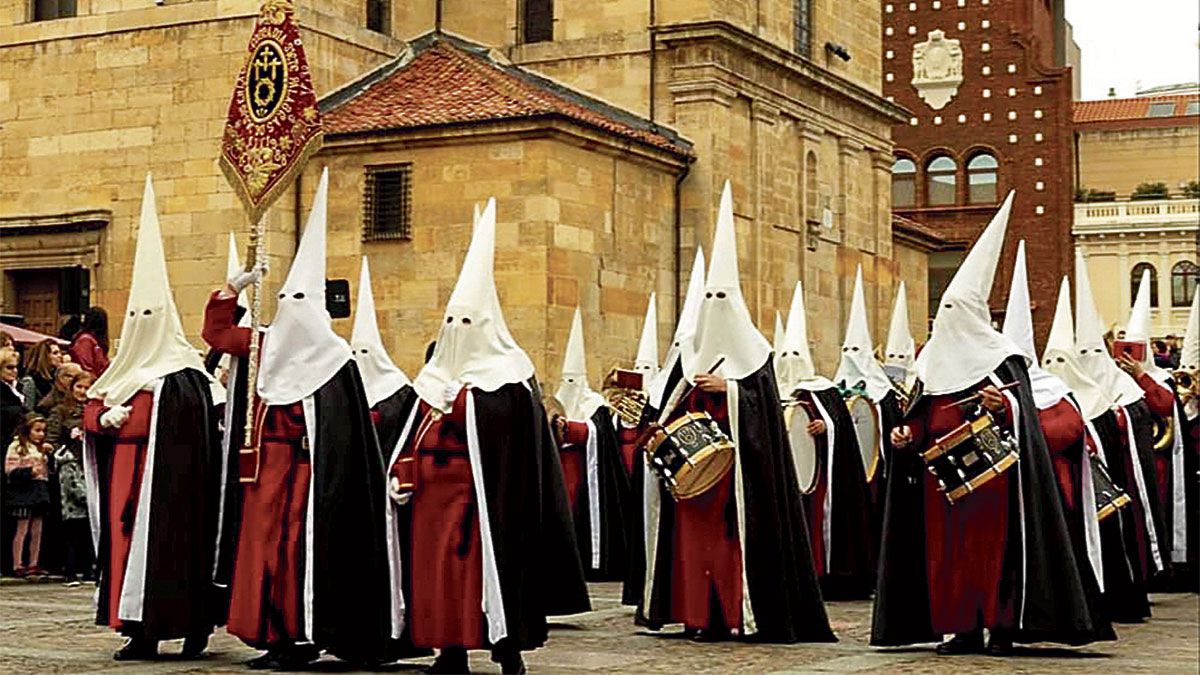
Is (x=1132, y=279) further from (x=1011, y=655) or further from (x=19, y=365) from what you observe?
(x=1011, y=655)

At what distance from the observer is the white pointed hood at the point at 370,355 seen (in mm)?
11508

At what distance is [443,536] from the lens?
10414 mm

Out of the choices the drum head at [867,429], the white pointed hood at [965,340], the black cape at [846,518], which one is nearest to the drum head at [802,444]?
the black cape at [846,518]

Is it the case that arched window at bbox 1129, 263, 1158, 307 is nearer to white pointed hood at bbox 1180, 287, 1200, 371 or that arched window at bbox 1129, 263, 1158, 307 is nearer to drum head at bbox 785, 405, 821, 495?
white pointed hood at bbox 1180, 287, 1200, 371

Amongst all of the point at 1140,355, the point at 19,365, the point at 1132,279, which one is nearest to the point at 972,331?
the point at 1140,355

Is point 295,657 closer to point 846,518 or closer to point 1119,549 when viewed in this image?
point 1119,549

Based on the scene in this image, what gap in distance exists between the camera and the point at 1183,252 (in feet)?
194

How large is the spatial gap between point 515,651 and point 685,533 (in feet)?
7.67

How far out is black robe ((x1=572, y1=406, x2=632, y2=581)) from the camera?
17.6 metres

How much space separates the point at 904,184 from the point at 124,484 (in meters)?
44.5

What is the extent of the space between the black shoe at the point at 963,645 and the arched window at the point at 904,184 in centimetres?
4290

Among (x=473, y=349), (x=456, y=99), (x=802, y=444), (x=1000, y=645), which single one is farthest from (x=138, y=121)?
(x=1000, y=645)

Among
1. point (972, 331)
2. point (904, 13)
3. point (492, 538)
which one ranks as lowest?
point (492, 538)

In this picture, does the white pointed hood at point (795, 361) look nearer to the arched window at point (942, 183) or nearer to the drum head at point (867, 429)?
the drum head at point (867, 429)
